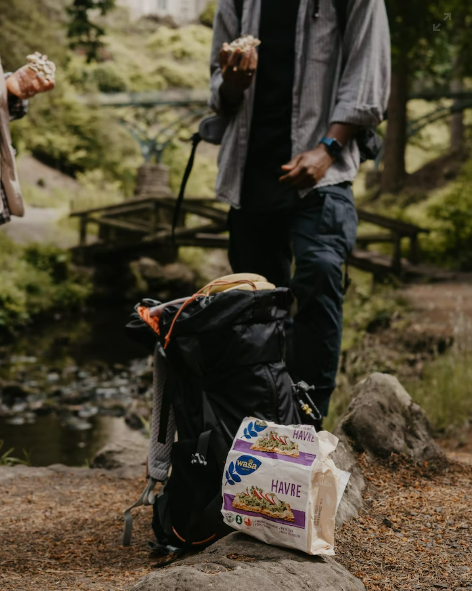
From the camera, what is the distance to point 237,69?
251cm

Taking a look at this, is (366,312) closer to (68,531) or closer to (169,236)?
(68,531)

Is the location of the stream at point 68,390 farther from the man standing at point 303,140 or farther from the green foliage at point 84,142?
the green foliage at point 84,142

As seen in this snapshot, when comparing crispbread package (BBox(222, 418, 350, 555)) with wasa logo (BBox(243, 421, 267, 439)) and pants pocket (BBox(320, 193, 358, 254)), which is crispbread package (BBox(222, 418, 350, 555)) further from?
pants pocket (BBox(320, 193, 358, 254))

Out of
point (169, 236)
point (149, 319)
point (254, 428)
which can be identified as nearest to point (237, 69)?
point (149, 319)

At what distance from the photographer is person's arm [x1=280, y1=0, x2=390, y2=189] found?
2.50m

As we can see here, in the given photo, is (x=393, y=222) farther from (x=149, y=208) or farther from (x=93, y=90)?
(x=93, y=90)

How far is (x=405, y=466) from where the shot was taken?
2.52m

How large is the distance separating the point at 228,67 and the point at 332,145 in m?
0.45

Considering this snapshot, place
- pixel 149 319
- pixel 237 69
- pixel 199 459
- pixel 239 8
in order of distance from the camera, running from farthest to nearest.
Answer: pixel 239 8, pixel 237 69, pixel 149 319, pixel 199 459

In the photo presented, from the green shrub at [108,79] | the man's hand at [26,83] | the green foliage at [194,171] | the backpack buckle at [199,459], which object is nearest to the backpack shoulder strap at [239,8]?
the man's hand at [26,83]

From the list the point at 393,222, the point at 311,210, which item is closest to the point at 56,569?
the point at 311,210

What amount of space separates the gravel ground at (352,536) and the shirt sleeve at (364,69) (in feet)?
3.94

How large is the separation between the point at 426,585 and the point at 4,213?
187 centimetres

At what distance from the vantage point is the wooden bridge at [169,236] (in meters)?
10.8
